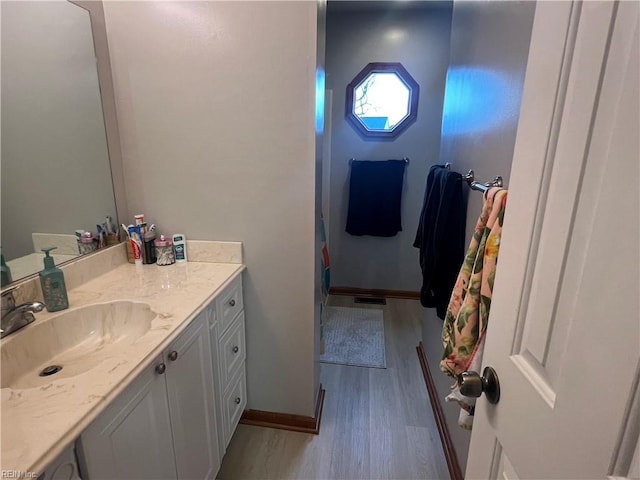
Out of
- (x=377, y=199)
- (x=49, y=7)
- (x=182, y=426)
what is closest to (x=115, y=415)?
(x=182, y=426)

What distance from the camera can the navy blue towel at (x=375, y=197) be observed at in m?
3.17

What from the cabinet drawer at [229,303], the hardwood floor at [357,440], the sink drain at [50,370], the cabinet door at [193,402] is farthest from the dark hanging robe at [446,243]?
the sink drain at [50,370]

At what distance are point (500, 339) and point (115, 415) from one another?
91 centimetres

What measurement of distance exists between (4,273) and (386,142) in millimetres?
2820

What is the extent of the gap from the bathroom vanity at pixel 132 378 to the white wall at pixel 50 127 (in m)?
0.31

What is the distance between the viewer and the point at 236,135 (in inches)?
60.4

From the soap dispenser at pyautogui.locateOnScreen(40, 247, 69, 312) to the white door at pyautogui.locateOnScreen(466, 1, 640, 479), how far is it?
1345 millimetres

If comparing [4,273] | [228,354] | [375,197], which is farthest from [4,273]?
[375,197]

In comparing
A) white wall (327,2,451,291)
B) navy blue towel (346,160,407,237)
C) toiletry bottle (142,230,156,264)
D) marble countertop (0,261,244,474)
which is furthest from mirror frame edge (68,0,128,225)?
navy blue towel (346,160,407,237)

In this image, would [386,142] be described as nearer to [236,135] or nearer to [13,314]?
[236,135]

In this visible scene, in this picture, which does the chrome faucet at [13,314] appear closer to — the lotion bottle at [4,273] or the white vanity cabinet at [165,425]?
the lotion bottle at [4,273]

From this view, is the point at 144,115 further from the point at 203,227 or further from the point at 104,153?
the point at 203,227

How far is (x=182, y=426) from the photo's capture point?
118 cm

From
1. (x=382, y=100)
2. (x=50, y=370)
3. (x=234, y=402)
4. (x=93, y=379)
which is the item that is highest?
(x=382, y=100)
